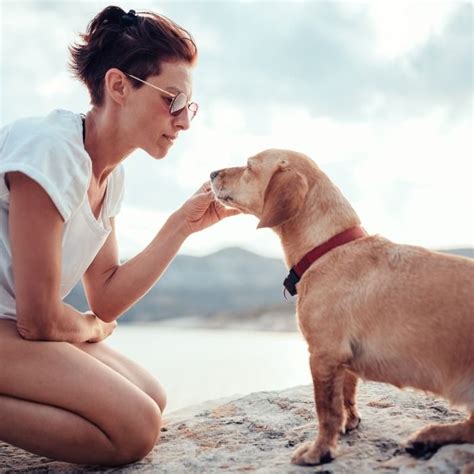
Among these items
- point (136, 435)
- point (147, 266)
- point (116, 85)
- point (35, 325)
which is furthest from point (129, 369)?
point (116, 85)

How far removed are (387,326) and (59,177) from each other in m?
1.53

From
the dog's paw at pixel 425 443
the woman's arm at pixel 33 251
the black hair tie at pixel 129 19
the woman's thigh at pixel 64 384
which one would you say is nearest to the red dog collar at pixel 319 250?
the dog's paw at pixel 425 443

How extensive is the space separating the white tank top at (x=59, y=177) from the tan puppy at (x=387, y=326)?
0.90 m

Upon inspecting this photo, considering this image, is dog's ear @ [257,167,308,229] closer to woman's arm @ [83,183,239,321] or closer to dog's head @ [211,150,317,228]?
dog's head @ [211,150,317,228]

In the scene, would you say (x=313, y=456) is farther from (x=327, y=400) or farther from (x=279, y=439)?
(x=279, y=439)

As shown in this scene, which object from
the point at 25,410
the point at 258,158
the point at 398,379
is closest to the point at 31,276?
the point at 25,410

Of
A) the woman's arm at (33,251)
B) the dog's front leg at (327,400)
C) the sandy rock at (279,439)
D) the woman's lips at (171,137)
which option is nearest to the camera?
the sandy rock at (279,439)

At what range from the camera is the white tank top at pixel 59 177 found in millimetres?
2816

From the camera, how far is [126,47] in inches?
124

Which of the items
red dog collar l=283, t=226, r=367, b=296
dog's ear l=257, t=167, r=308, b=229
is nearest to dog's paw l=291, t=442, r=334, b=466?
red dog collar l=283, t=226, r=367, b=296

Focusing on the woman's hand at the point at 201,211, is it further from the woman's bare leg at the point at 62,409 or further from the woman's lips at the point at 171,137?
the woman's bare leg at the point at 62,409

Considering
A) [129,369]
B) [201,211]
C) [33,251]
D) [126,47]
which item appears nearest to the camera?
[33,251]

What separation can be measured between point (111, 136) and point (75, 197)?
0.51 m

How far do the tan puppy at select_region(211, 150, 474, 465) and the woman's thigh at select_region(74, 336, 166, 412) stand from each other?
1.32m
